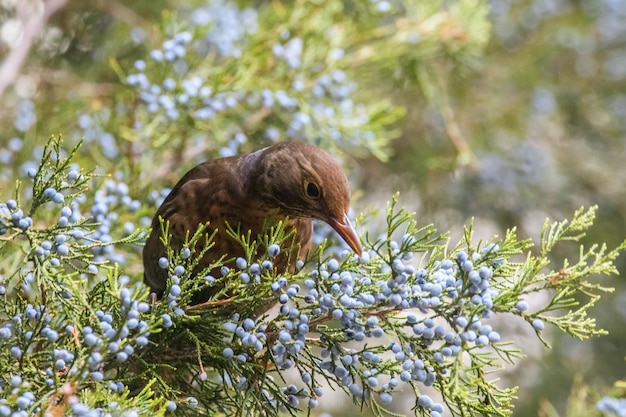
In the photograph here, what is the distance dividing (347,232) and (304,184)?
268 mm

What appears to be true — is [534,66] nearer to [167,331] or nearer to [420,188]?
[420,188]

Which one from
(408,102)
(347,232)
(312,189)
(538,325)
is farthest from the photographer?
(408,102)

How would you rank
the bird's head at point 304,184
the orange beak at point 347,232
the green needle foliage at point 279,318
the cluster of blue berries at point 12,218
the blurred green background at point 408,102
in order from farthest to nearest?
the blurred green background at point 408,102 → the bird's head at point 304,184 → the orange beak at point 347,232 → the cluster of blue berries at point 12,218 → the green needle foliage at point 279,318

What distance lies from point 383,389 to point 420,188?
2512 mm

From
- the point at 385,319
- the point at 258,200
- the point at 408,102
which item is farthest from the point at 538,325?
the point at 408,102

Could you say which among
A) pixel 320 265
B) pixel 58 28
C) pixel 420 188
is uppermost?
pixel 58 28

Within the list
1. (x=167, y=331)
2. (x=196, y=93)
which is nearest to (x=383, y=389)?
(x=167, y=331)

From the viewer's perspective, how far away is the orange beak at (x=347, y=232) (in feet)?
6.14

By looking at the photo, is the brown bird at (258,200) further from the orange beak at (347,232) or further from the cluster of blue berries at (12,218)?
the cluster of blue berries at (12,218)

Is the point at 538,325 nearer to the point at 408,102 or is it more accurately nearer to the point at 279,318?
the point at 279,318

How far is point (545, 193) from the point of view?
443cm

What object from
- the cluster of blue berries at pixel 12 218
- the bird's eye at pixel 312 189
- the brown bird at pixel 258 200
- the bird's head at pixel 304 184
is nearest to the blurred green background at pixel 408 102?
the brown bird at pixel 258 200

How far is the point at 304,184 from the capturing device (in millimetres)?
2182

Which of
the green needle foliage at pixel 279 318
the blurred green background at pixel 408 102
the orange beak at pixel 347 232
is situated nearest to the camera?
the green needle foliage at pixel 279 318
